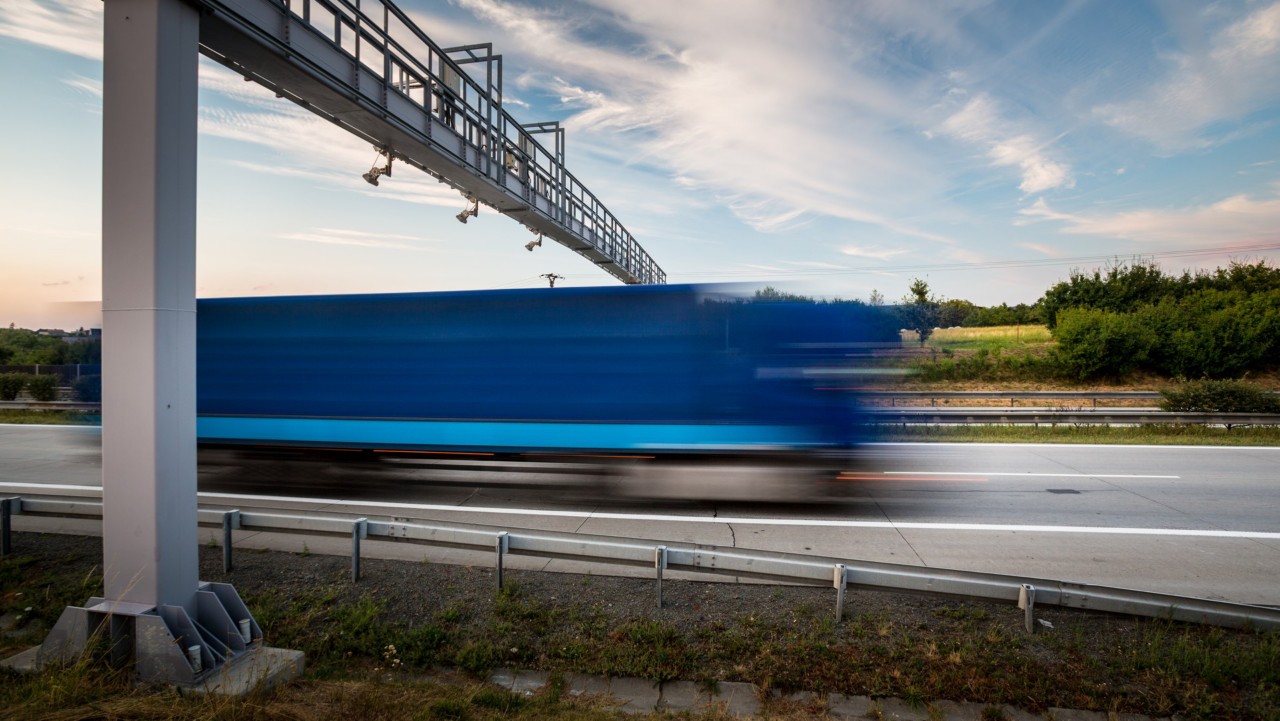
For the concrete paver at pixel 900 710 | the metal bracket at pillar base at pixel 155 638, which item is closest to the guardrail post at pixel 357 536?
the metal bracket at pillar base at pixel 155 638

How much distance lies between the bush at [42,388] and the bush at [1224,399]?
3308 centimetres

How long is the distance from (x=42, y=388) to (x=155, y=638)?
24798 millimetres

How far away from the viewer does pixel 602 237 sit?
942 inches

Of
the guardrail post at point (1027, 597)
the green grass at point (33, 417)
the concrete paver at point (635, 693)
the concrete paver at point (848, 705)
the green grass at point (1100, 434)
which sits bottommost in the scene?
the green grass at point (33, 417)

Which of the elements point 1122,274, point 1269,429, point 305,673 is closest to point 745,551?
point 305,673

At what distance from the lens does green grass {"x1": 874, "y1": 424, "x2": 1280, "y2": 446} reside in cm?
1470

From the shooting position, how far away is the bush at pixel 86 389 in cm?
1128

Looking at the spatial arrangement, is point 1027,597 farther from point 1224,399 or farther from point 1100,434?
point 1224,399

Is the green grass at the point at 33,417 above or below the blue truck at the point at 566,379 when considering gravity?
below

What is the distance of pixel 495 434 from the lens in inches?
369

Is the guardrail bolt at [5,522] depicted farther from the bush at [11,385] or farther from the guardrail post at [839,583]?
the bush at [11,385]

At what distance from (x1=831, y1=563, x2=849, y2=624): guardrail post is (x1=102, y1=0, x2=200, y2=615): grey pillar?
4387 millimetres

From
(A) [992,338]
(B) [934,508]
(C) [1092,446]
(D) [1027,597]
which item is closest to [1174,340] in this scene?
(A) [992,338]

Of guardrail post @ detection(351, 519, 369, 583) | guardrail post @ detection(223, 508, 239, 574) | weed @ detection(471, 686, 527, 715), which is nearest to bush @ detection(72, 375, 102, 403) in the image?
guardrail post @ detection(223, 508, 239, 574)
